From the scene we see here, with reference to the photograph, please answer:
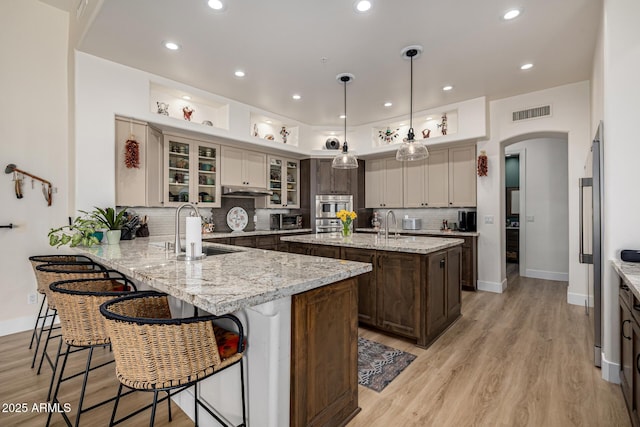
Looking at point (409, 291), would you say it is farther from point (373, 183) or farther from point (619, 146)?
point (373, 183)

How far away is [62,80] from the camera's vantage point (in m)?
3.48

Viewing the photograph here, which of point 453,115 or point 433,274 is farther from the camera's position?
point 453,115

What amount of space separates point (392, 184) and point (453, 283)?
2994mm

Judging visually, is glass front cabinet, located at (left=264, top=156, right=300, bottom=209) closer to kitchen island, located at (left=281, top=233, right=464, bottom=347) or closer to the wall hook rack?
kitchen island, located at (left=281, top=233, right=464, bottom=347)

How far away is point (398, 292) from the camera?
2.92m

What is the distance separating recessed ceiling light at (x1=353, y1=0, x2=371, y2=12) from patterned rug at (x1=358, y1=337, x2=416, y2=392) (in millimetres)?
2970

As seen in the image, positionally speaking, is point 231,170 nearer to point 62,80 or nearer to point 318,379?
point 62,80

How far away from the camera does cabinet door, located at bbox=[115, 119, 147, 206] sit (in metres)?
3.61

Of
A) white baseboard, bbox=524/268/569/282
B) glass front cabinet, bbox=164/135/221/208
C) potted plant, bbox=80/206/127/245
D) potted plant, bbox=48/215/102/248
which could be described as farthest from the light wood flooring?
white baseboard, bbox=524/268/569/282

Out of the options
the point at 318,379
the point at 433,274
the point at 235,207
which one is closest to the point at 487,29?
the point at 433,274

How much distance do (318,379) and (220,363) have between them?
1.85ft

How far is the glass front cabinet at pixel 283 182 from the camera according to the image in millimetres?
5723

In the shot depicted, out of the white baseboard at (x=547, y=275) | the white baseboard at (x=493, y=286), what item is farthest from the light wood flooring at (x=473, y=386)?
the white baseboard at (x=547, y=275)

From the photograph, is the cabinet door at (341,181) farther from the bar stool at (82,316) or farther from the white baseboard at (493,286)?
the bar stool at (82,316)
